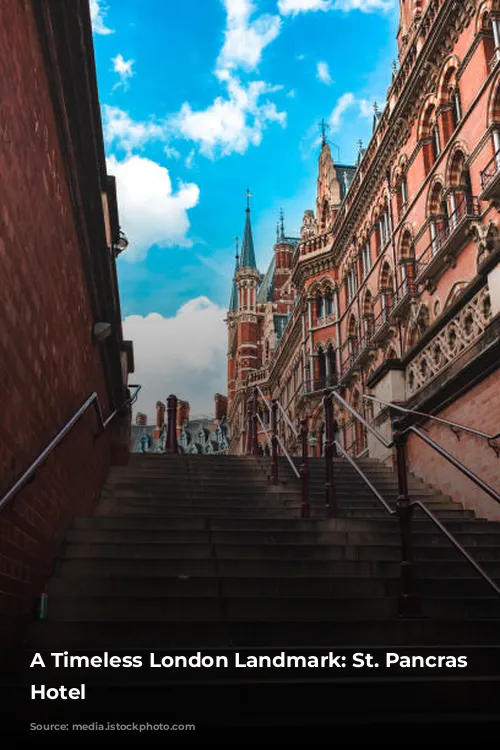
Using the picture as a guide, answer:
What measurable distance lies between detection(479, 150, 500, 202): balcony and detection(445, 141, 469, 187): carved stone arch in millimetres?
2064

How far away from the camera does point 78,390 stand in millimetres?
6449

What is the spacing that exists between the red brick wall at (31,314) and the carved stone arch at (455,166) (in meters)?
15.5

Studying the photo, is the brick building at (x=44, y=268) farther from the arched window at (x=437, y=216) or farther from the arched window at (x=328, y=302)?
the arched window at (x=328, y=302)

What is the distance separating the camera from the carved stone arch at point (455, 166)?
18625mm

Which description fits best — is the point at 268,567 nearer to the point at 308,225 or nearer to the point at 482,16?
the point at 482,16

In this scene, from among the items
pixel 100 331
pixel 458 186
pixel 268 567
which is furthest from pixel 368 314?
pixel 268 567

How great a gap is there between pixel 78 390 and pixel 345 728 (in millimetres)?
4067

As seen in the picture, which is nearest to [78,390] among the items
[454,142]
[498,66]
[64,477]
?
[64,477]

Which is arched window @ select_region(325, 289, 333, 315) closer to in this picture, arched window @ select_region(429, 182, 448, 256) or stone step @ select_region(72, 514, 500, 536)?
arched window @ select_region(429, 182, 448, 256)

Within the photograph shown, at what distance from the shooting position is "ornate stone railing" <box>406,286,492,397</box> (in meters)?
9.62

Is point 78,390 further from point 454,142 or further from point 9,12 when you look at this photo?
point 454,142

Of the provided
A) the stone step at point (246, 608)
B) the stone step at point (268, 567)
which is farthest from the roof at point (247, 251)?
the stone step at point (246, 608)

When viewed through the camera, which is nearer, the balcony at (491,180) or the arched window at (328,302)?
the balcony at (491,180)

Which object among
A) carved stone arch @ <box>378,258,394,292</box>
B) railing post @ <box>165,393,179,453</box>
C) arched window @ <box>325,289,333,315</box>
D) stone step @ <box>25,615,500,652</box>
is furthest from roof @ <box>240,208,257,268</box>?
stone step @ <box>25,615,500,652</box>
